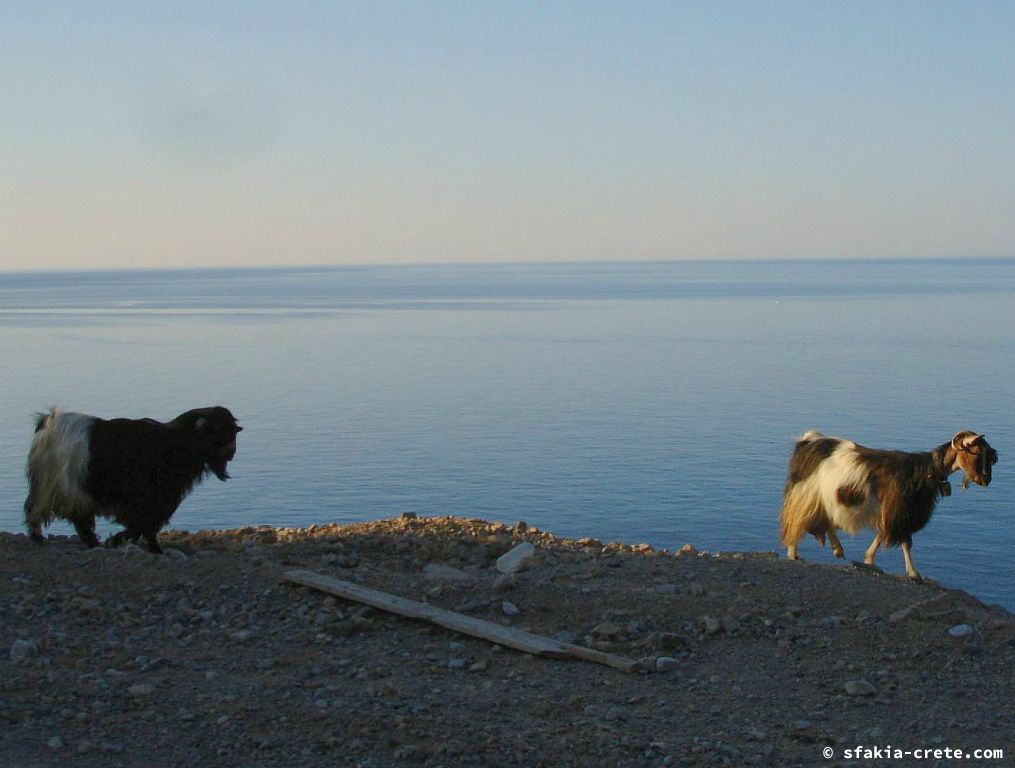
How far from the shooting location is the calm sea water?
936 inches

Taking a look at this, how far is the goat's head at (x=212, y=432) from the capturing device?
39.7ft

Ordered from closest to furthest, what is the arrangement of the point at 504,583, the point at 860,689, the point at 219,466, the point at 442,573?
the point at 860,689 → the point at 504,583 → the point at 442,573 → the point at 219,466

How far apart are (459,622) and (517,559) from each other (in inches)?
73.9

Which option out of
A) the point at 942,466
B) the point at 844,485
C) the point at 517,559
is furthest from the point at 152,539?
the point at 942,466

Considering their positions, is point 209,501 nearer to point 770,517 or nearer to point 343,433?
point 343,433

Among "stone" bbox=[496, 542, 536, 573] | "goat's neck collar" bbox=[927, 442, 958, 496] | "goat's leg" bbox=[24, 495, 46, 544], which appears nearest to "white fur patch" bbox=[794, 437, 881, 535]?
"goat's neck collar" bbox=[927, 442, 958, 496]

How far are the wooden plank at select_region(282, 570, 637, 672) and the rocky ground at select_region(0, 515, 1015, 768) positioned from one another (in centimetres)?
8

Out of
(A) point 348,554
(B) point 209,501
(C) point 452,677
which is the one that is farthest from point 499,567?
(B) point 209,501

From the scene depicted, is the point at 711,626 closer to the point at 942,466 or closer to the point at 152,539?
the point at 942,466

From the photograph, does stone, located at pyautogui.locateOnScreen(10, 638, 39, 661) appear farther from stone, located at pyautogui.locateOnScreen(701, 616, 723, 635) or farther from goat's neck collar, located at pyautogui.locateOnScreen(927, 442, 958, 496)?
goat's neck collar, located at pyautogui.locateOnScreen(927, 442, 958, 496)

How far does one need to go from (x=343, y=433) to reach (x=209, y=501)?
→ 26.4 feet

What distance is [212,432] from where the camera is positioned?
12.1 meters

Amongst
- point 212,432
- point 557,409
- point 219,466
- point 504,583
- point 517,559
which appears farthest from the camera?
point 557,409

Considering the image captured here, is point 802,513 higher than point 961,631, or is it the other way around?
point 961,631
